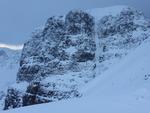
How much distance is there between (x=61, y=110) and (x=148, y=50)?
51.0 ft

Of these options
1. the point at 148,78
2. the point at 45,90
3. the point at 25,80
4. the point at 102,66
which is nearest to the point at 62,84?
the point at 45,90

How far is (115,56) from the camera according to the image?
5225cm

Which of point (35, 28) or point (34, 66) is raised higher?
point (35, 28)

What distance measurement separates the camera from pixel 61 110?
11609 millimetres

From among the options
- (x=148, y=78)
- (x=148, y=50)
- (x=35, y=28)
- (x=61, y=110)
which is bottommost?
(x=61, y=110)

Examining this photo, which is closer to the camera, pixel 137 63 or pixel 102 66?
pixel 137 63

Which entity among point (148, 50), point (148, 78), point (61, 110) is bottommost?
point (61, 110)

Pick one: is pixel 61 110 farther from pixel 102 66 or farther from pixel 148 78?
pixel 102 66

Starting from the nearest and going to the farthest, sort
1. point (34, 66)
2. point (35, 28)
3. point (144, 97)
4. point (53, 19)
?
point (144, 97), point (34, 66), point (53, 19), point (35, 28)

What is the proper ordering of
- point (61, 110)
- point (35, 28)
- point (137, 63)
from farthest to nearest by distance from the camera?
point (35, 28) < point (137, 63) < point (61, 110)

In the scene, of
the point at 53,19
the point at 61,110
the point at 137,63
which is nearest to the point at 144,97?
the point at 61,110

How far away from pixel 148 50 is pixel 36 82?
2430cm

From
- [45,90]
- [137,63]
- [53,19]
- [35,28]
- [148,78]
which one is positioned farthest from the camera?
[35,28]

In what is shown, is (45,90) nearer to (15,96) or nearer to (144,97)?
(15,96)
